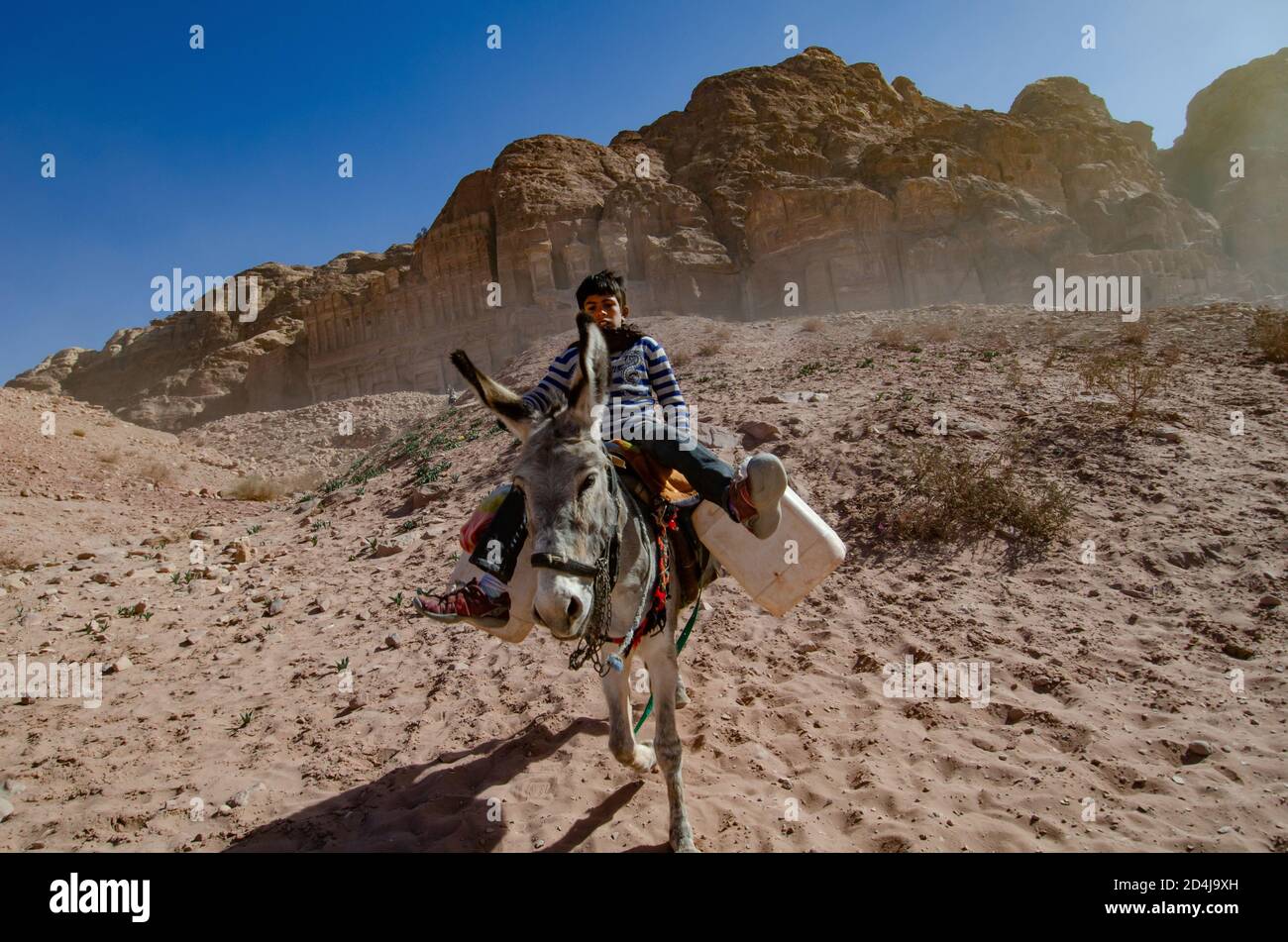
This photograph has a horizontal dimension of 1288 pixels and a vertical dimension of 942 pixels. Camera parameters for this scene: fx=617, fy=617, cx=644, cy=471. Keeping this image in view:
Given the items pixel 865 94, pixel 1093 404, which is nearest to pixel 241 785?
pixel 1093 404

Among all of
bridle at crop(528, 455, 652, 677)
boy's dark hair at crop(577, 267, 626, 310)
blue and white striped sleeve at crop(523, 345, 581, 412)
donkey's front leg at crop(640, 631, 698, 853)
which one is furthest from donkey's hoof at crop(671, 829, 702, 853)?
boy's dark hair at crop(577, 267, 626, 310)

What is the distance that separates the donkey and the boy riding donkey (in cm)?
13

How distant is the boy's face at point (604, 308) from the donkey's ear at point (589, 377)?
4.74ft

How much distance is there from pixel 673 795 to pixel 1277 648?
494 centimetres

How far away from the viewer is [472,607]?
2.99 metres

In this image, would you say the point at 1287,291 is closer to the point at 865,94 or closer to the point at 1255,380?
the point at 865,94

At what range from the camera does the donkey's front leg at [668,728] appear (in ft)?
11.5

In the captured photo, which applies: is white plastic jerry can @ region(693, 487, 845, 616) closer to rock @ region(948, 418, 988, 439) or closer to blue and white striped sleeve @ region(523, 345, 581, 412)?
blue and white striped sleeve @ region(523, 345, 581, 412)

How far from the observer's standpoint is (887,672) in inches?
206

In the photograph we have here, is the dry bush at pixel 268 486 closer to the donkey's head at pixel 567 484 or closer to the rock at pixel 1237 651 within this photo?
the donkey's head at pixel 567 484

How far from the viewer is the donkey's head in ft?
7.56

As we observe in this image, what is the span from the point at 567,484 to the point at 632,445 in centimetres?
131

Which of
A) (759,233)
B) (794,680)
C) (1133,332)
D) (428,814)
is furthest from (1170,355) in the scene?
(759,233)

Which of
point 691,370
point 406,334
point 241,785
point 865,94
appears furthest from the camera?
point 865,94
